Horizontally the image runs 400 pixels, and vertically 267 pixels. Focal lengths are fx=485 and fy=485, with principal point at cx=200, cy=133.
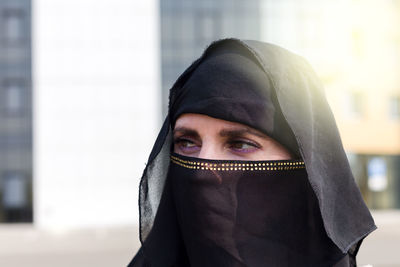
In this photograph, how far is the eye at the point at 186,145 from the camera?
1719 millimetres

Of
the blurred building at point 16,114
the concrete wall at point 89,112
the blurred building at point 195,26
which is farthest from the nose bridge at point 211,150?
the blurred building at point 16,114

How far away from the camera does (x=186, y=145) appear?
1.78m

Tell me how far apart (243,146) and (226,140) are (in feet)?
0.20

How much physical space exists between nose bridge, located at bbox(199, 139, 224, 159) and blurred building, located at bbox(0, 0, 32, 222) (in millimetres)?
21306

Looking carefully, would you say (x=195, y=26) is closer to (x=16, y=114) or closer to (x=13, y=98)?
(x=13, y=98)

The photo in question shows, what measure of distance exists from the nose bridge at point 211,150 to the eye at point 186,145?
0.22 feet

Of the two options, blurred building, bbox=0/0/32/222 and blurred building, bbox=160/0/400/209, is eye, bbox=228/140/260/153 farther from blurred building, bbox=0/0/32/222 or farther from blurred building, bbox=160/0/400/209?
blurred building, bbox=0/0/32/222

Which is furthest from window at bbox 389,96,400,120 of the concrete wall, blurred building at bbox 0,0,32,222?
blurred building at bbox 0,0,32,222

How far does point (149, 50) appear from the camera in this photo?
71.7ft

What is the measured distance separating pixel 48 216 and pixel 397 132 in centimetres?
1582

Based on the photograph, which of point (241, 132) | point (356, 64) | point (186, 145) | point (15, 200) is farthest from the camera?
point (15, 200)

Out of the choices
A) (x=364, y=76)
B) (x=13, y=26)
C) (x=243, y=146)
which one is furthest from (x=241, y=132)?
(x=13, y=26)

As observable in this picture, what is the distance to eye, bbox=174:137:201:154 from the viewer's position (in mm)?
1719

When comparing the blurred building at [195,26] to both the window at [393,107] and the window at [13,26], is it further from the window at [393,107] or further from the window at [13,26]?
the window at [393,107]
